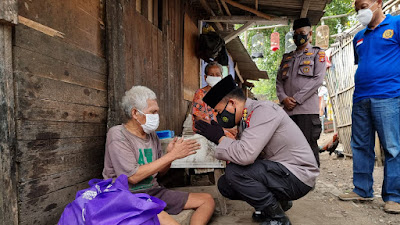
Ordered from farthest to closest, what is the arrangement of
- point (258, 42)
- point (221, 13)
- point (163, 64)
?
point (258, 42)
point (221, 13)
point (163, 64)

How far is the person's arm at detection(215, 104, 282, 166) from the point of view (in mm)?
2100

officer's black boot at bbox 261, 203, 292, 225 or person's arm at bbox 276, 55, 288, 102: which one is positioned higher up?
person's arm at bbox 276, 55, 288, 102

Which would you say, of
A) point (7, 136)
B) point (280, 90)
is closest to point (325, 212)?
point (280, 90)

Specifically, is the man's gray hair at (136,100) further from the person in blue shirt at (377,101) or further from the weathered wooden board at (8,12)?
the person in blue shirt at (377,101)

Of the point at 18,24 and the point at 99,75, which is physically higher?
the point at 18,24

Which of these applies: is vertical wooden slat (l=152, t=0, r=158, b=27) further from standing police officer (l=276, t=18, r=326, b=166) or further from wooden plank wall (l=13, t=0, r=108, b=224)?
standing police officer (l=276, t=18, r=326, b=166)

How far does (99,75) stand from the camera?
8.62 feet

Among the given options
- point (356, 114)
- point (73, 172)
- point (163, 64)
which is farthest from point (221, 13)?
point (73, 172)

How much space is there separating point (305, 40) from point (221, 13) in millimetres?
2553

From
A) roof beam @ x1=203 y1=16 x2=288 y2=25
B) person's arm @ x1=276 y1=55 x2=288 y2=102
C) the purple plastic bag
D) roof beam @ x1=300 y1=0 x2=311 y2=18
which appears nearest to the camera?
the purple plastic bag

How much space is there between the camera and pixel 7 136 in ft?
5.34

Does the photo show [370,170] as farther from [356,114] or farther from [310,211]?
[310,211]

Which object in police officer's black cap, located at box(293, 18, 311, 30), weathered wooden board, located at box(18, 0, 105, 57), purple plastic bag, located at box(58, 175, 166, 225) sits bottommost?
purple plastic bag, located at box(58, 175, 166, 225)

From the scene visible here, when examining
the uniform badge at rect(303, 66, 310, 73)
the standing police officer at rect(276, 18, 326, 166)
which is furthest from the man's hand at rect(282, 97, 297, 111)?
the uniform badge at rect(303, 66, 310, 73)
